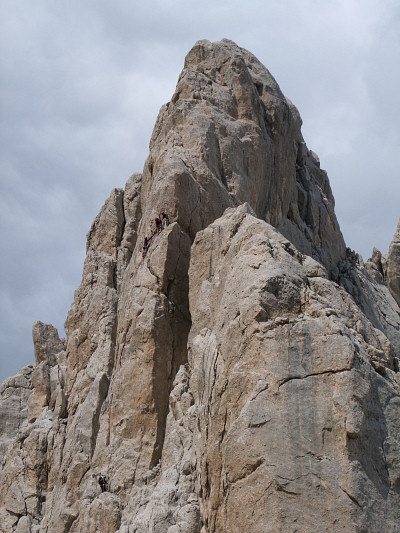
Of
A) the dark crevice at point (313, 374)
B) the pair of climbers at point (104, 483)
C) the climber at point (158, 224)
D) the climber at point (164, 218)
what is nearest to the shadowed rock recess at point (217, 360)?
the dark crevice at point (313, 374)

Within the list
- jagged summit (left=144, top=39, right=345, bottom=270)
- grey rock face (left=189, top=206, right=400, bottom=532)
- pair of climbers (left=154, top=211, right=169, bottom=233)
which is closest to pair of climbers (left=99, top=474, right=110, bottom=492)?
grey rock face (left=189, top=206, right=400, bottom=532)

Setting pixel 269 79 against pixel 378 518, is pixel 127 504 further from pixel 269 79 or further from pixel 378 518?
pixel 269 79

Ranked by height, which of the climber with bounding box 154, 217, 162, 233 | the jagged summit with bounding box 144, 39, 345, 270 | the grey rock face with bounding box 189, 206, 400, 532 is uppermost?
the jagged summit with bounding box 144, 39, 345, 270

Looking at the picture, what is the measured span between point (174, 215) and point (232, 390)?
1452 centimetres

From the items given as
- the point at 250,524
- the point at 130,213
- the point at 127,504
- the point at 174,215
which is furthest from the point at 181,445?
the point at 130,213

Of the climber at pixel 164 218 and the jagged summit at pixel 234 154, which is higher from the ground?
the jagged summit at pixel 234 154

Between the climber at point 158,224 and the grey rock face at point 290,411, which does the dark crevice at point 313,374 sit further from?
the climber at point 158,224

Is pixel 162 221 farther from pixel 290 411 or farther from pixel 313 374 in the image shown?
pixel 290 411

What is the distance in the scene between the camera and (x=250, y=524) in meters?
23.4

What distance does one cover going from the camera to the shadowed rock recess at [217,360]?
2380 cm

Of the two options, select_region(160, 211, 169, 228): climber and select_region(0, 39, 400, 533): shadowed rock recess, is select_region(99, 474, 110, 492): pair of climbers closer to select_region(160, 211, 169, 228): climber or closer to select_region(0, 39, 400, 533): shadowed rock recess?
select_region(0, 39, 400, 533): shadowed rock recess

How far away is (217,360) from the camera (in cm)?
2747

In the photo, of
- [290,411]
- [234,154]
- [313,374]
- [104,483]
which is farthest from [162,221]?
Result: [290,411]

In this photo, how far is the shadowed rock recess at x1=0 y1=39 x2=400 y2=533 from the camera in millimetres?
23797
